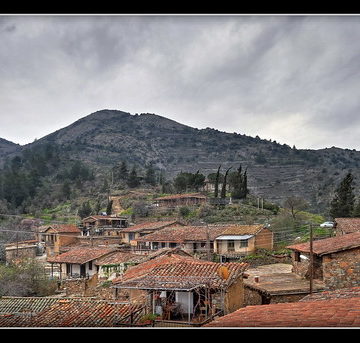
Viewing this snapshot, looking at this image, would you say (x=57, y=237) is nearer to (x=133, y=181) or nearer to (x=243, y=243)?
(x=243, y=243)

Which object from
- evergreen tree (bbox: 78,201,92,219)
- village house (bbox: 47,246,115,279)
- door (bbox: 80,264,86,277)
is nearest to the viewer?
village house (bbox: 47,246,115,279)

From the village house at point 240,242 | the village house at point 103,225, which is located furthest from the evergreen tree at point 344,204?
the village house at point 103,225

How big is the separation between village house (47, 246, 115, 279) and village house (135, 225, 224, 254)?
169 inches

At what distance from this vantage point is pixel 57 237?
2802cm

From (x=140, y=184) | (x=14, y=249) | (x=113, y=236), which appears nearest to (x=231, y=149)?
(x=140, y=184)

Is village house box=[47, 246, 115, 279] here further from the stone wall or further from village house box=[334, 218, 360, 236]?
the stone wall

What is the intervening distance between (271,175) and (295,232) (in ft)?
145

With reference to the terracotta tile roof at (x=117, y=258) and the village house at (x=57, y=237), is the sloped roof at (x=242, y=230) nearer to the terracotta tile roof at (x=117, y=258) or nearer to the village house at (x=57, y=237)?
the terracotta tile roof at (x=117, y=258)

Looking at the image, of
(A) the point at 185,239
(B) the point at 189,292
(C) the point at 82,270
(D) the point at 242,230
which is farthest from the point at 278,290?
(D) the point at 242,230

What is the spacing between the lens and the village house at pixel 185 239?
21500 mm

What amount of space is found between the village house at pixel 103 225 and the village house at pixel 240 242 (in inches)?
465

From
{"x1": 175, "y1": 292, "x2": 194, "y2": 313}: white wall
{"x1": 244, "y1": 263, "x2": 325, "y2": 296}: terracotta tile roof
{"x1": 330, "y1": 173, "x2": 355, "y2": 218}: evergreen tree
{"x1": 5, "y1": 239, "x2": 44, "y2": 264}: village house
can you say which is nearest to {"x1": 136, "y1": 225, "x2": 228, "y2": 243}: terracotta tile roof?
{"x1": 5, "y1": 239, "x2": 44, "y2": 264}: village house

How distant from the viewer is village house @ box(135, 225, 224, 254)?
21500 mm
